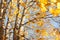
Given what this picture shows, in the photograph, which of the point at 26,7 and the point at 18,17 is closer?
the point at 26,7

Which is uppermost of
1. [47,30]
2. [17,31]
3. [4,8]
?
[4,8]

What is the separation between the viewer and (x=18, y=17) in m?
3.75

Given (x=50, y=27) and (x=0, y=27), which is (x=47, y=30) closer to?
(x=50, y=27)

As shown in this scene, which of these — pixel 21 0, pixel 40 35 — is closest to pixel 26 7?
pixel 21 0

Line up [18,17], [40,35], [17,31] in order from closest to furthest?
[17,31] < [18,17] < [40,35]

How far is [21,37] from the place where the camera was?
11.8 ft

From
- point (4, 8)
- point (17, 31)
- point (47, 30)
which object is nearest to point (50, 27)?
point (47, 30)

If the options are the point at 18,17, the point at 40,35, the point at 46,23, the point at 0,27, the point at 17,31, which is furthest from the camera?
the point at 46,23

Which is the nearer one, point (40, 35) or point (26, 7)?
point (26, 7)

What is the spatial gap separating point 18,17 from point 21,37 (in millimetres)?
393

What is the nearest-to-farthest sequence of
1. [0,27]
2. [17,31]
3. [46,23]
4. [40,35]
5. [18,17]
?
1. [0,27]
2. [17,31]
3. [18,17]
4. [40,35]
5. [46,23]

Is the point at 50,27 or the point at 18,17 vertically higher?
the point at 18,17

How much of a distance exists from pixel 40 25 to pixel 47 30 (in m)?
0.35

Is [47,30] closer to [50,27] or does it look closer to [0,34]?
[50,27]
